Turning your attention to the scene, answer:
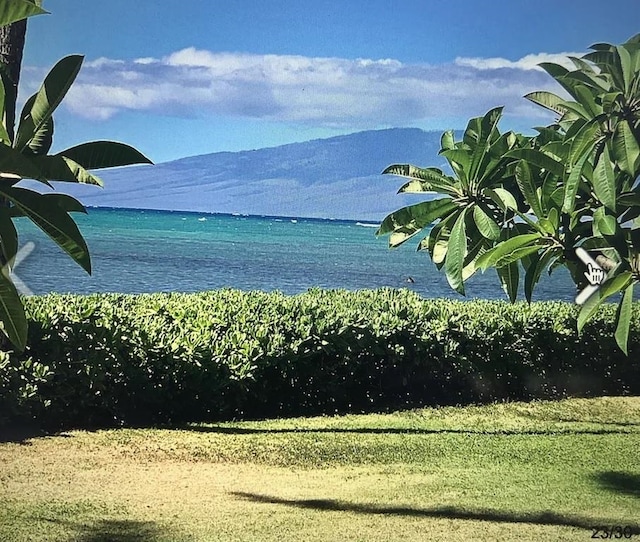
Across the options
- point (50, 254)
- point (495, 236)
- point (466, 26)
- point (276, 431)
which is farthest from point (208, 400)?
point (466, 26)

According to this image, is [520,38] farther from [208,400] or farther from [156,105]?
[208,400]

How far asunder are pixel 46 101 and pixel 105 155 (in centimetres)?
10

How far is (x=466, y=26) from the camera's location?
6.11m

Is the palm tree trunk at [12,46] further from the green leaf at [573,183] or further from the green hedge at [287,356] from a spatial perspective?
the green leaf at [573,183]

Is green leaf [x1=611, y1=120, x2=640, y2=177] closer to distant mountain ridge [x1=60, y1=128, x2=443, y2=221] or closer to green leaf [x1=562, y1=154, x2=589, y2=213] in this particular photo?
green leaf [x1=562, y1=154, x2=589, y2=213]

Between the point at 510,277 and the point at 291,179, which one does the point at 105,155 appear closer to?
the point at 510,277

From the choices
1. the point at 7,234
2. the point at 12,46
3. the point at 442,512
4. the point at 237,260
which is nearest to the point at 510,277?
the point at 7,234

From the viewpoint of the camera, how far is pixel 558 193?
120 cm

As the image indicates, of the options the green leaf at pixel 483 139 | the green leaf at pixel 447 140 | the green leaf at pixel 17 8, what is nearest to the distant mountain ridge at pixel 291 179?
the green leaf at pixel 447 140

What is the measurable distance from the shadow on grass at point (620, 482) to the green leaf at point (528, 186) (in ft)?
7.30

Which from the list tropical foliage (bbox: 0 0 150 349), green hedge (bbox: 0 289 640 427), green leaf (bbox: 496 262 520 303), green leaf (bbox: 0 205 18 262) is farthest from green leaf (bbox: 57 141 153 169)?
green hedge (bbox: 0 289 640 427)

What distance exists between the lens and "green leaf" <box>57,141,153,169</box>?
1054 mm

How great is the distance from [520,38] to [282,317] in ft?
12.1

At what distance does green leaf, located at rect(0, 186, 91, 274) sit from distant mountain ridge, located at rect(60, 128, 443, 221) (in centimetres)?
526
